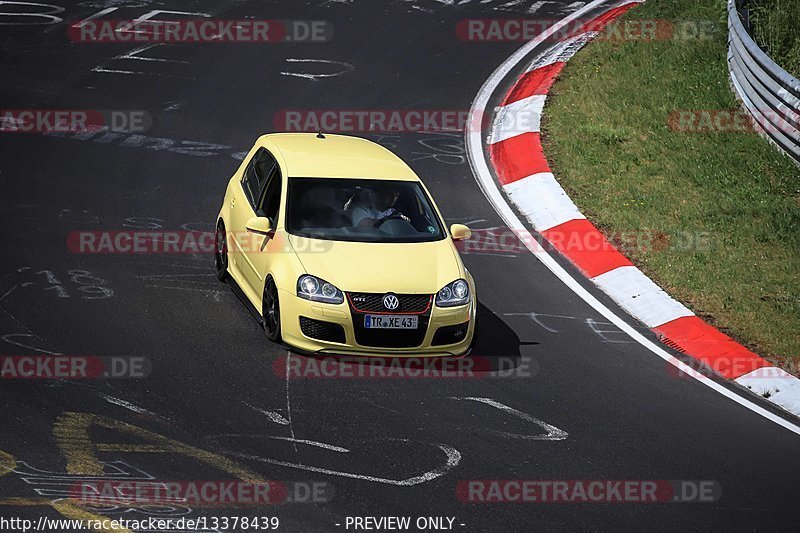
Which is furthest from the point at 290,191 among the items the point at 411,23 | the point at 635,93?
the point at 411,23

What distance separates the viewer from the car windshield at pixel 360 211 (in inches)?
436

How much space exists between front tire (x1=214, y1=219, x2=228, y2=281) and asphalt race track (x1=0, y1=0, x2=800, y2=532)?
0.22 m

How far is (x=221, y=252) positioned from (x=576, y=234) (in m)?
4.11

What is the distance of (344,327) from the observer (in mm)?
10219

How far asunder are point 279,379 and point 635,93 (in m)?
8.93

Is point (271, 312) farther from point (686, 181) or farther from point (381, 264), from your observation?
point (686, 181)

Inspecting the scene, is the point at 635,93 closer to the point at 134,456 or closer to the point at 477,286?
the point at 477,286

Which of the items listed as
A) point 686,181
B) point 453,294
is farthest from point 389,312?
point 686,181

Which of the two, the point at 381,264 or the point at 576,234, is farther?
the point at 576,234

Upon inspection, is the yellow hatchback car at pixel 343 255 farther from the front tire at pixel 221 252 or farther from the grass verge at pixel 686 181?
the grass verge at pixel 686 181

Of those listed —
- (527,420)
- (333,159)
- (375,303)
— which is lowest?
(527,420)

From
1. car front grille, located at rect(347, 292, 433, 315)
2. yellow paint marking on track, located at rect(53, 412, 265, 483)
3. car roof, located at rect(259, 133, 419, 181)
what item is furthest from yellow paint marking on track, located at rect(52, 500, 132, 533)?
car roof, located at rect(259, 133, 419, 181)

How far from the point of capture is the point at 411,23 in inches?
822

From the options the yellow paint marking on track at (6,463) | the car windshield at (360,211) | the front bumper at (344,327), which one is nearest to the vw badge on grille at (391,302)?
the front bumper at (344,327)
